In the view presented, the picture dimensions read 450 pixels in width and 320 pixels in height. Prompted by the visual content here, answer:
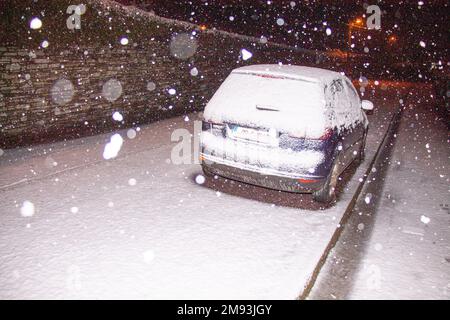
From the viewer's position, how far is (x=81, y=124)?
8297 mm

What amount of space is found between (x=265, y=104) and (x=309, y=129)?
0.65 m

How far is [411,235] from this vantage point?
15.6ft

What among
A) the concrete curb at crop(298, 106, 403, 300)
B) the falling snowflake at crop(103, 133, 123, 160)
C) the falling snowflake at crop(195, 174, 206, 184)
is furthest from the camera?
the falling snowflake at crop(103, 133, 123, 160)

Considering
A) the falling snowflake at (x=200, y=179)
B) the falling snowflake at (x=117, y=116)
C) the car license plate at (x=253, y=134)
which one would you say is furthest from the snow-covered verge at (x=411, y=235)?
the falling snowflake at (x=117, y=116)

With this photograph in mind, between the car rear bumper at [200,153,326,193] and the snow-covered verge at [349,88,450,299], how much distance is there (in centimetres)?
98

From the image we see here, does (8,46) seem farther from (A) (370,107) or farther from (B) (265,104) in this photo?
(A) (370,107)

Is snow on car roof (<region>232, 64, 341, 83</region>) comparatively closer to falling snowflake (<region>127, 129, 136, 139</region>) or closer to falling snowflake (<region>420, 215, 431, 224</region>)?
falling snowflake (<region>420, 215, 431, 224</region>)

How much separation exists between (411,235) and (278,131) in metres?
2.09

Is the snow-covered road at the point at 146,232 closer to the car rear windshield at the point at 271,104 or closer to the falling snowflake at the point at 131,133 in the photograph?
the car rear windshield at the point at 271,104

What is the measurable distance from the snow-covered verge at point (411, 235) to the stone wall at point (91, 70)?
6146 millimetres

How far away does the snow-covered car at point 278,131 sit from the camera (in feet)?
15.6

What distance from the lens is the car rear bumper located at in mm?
4891

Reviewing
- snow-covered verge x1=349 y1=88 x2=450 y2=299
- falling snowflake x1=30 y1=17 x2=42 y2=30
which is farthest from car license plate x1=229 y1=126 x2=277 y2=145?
falling snowflake x1=30 y1=17 x2=42 y2=30

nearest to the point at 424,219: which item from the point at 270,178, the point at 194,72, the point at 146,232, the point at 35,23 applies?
the point at 270,178
